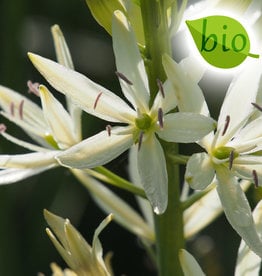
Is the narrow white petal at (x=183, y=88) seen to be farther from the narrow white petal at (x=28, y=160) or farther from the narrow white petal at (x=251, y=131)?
the narrow white petal at (x=28, y=160)

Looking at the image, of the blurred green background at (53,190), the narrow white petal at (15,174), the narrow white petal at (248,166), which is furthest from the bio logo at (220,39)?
the blurred green background at (53,190)

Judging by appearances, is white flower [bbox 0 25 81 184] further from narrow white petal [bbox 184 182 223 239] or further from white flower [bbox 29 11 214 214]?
narrow white petal [bbox 184 182 223 239]

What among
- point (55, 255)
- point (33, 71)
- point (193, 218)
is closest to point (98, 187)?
point (193, 218)

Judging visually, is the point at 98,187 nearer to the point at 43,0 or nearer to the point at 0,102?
the point at 0,102

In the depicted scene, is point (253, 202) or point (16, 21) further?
point (16, 21)

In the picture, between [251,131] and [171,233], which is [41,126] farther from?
[251,131]

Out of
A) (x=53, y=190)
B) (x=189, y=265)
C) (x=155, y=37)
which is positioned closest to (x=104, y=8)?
(x=155, y=37)
